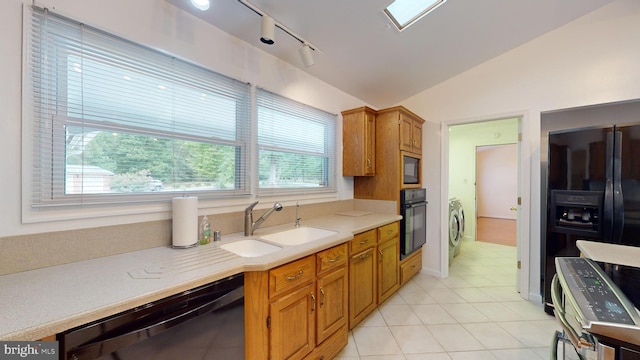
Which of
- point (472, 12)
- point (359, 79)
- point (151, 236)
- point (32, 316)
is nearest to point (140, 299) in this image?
point (32, 316)

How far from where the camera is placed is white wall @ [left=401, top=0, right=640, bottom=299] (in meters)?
2.18

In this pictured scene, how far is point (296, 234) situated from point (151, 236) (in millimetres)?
1085

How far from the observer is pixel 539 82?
8.36ft

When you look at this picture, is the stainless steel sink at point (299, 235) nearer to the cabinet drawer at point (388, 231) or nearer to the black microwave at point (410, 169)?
→ the cabinet drawer at point (388, 231)

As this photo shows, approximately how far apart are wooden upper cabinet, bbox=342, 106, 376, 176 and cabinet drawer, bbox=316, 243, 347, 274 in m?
1.25

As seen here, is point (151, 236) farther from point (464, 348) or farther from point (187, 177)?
point (464, 348)

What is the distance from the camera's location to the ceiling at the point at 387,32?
1.73 m

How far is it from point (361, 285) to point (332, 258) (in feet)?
2.10

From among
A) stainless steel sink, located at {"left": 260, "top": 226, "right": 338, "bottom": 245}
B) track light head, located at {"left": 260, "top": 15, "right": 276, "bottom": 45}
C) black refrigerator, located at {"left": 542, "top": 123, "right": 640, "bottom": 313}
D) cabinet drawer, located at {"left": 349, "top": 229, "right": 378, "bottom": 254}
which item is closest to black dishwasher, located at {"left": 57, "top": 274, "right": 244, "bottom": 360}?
stainless steel sink, located at {"left": 260, "top": 226, "right": 338, "bottom": 245}

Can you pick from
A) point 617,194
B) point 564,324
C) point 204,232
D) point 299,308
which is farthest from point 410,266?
point 204,232

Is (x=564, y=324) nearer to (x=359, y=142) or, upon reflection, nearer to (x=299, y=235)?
(x=299, y=235)

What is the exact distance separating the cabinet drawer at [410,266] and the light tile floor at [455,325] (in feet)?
0.39

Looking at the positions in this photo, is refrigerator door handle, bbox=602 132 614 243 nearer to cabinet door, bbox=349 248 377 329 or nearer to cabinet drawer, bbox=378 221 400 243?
cabinet drawer, bbox=378 221 400 243

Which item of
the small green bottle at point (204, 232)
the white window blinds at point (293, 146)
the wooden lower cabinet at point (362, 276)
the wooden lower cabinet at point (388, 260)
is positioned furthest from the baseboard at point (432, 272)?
the small green bottle at point (204, 232)
